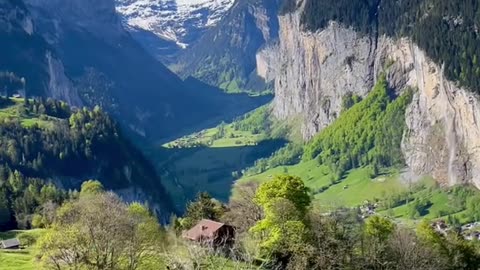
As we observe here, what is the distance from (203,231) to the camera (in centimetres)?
10706

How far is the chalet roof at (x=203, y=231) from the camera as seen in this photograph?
342ft

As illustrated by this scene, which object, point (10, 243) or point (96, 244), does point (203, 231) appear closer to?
point (10, 243)

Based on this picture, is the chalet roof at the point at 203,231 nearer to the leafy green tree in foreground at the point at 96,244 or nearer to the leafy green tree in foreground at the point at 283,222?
the leafy green tree in foreground at the point at 283,222

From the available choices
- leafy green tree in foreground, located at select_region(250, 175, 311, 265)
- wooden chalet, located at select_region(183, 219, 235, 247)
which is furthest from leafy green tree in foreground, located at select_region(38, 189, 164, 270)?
wooden chalet, located at select_region(183, 219, 235, 247)

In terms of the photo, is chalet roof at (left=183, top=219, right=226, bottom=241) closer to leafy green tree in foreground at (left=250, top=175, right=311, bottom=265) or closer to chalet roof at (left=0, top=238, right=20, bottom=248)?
leafy green tree in foreground at (left=250, top=175, right=311, bottom=265)

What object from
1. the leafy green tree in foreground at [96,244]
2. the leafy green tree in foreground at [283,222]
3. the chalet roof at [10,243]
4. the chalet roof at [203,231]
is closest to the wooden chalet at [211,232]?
the chalet roof at [203,231]

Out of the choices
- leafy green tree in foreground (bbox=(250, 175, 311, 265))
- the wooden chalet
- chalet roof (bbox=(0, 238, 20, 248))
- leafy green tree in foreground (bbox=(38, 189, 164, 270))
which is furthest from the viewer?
chalet roof (bbox=(0, 238, 20, 248))

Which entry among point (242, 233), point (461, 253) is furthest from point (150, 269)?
point (461, 253)

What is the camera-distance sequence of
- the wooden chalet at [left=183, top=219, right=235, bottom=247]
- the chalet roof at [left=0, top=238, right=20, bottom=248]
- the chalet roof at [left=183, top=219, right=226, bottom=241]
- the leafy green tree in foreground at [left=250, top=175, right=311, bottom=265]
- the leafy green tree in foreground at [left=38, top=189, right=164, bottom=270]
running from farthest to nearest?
the chalet roof at [left=0, top=238, right=20, bottom=248] < the chalet roof at [left=183, top=219, right=226, bottom=241] < the wooden chalet at [left=183, top=219, right=235, bottom=247] < the leafy green tree in foreground at [left=250, top=175, right=311, bottom=265] < the leafy green tree in foreground at [left=38, top=189, right=164, bottom=270]

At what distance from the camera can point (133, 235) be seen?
75062 millimetres

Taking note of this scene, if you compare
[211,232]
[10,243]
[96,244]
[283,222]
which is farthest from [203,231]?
[96,244]

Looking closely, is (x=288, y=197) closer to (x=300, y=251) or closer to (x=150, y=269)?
(x=300, y=251)

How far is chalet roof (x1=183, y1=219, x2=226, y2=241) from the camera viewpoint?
104250 millimetres

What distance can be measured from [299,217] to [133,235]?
2852 cm
